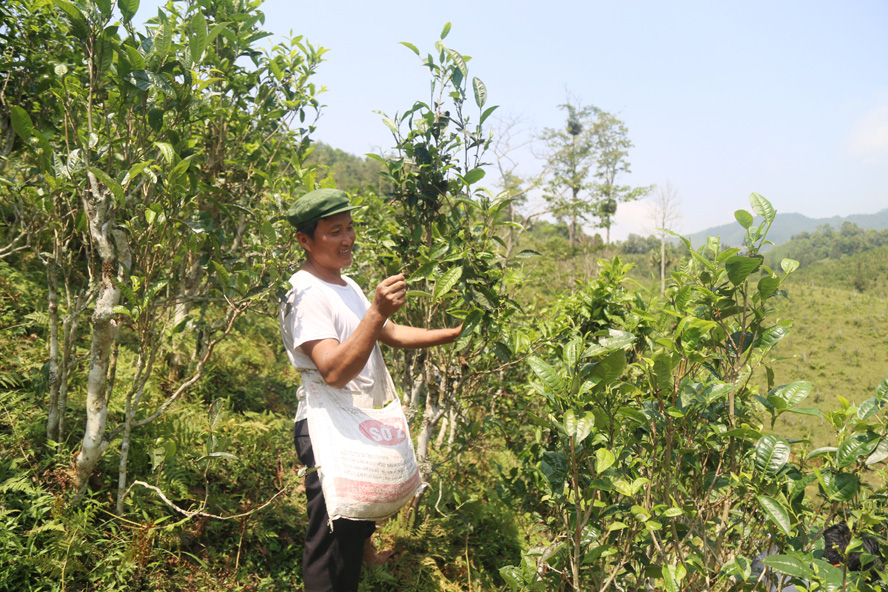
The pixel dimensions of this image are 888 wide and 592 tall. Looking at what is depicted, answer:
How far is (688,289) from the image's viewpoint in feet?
4.99

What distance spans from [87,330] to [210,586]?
103 inches

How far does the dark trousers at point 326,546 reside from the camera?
77.5 inches

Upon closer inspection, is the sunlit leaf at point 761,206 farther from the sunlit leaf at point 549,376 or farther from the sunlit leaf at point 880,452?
the sunlit leaf at point 549,376

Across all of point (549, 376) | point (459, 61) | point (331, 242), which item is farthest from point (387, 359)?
point (549, 376)

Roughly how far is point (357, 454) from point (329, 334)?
46cm

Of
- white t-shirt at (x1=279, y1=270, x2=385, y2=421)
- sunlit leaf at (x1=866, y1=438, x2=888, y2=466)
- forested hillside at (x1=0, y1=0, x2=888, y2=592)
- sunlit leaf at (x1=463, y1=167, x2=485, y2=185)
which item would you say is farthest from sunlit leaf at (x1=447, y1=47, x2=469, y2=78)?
sunlit leaf at (x1=866, y1=438, x2=888, y2=466)

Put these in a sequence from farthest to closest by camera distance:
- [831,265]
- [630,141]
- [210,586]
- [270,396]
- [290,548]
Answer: [831,265] < [630,141] < [270,396] < [290,548] < [210,586]

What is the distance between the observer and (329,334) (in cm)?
191

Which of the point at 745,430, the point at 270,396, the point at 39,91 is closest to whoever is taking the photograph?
the point at 745,430

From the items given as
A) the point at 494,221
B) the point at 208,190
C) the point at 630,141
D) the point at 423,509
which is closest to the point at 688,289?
the point at 494,221

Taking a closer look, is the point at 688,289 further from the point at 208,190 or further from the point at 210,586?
the point at 210,586

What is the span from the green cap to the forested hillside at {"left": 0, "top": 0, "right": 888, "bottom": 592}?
17 cm

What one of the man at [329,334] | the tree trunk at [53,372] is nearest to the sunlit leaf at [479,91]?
the man at [329,334]

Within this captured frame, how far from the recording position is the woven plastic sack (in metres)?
1.80
